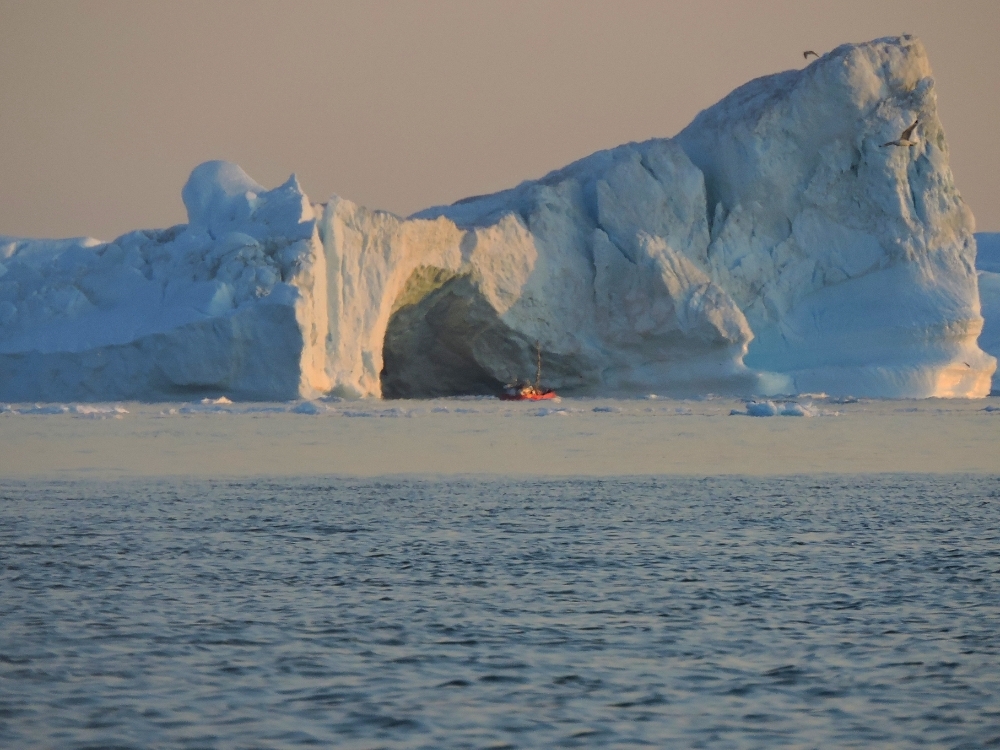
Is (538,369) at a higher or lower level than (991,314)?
lower

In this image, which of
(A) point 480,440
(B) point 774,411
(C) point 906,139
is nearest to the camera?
(A) point 480,440

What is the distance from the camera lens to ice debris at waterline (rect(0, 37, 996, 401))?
76.7 ft

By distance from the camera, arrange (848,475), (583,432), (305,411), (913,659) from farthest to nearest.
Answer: (305,411)
(583,432)
(848,475)
(913,659)

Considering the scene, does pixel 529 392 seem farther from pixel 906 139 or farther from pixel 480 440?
pixel 480 440

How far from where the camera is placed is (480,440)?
14.0 m

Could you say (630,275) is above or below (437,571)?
above

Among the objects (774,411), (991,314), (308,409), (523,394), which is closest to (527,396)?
(523,394)

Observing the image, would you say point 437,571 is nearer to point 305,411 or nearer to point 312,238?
point 305,411

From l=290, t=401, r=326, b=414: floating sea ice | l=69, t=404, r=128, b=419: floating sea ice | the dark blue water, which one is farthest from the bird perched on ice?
the dark blue water

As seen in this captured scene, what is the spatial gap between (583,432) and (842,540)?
8445mm

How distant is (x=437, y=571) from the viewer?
5.80 metres

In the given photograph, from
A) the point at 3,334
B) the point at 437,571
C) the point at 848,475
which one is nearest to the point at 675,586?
the point at 437,571

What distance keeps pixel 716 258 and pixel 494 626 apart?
21526 millimetres

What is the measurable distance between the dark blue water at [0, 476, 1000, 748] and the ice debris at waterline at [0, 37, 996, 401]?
49.9ft
